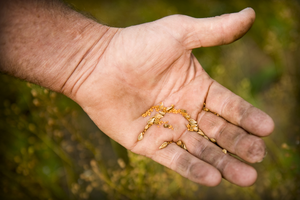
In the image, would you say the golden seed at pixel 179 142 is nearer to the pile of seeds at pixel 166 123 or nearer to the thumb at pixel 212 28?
the pile of seeds at pixel 166 123

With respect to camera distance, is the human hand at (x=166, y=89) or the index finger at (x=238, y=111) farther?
the human hand at (x=166, y=89)

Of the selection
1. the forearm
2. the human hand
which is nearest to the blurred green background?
the forearm

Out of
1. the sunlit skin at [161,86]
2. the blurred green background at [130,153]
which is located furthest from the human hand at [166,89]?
the blurred green background at [130,153]

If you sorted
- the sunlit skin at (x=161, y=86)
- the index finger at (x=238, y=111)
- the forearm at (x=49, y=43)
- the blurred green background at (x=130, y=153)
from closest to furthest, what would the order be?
the index finger at (x=238, y=111), the sunlit skin at (x=161, y=86), the forearm at (x=49, y=43), the blurred green background at (x=130, y=153)

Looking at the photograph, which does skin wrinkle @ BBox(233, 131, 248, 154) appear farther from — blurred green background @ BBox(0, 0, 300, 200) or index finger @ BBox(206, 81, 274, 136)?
blurred green background @ BBox(0, 0, 300, 200)

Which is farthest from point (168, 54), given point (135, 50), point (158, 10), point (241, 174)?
point (158, 10)

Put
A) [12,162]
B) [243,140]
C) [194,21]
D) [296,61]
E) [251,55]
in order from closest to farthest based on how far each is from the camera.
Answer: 1. [243,140]
2. [194,21]
3. [12,162]
4. [296,61]
5. [251,55]

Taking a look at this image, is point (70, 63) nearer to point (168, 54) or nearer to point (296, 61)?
point (168, 54)
